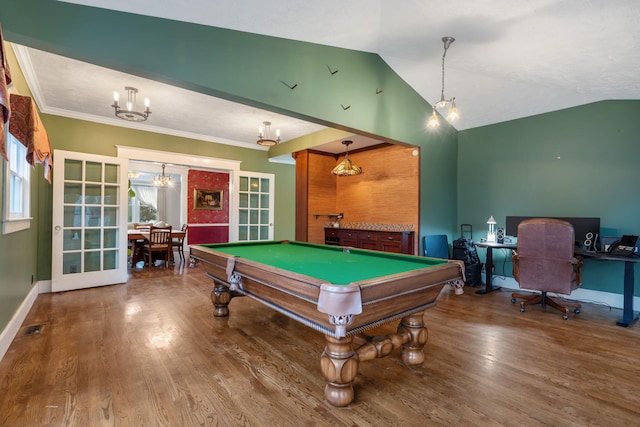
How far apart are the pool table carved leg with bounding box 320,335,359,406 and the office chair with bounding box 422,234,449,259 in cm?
329

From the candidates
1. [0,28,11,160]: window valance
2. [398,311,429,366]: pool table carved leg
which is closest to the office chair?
[398,311,429,366]: pool table carved leg

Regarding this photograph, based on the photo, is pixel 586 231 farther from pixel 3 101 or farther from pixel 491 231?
pixel 3 101

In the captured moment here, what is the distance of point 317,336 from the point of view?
110 inches

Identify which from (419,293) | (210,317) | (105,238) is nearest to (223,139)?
(105,238)

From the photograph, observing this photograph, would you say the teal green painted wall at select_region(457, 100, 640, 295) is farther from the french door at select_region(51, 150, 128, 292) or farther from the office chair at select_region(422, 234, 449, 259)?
the french door at select_region(51, 150, 128, 292)

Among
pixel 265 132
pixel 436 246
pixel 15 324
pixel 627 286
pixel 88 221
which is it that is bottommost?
pixel 15 324

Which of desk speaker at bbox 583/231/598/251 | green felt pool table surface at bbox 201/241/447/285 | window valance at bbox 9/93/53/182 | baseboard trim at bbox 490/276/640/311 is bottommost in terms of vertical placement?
baseboard trim at bbox 490/276/640/311

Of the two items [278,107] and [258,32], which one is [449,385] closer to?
[278,107]

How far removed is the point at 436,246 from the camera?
4.95 meters

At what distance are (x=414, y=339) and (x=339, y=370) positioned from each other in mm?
Answer: 796

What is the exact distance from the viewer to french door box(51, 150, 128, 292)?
4.27 meters

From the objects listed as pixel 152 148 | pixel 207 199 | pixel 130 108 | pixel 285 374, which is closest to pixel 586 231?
pixel 285 374

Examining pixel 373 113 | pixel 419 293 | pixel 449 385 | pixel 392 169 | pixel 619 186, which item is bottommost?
pixel 449 385

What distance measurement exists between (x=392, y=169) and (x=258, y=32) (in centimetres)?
351
